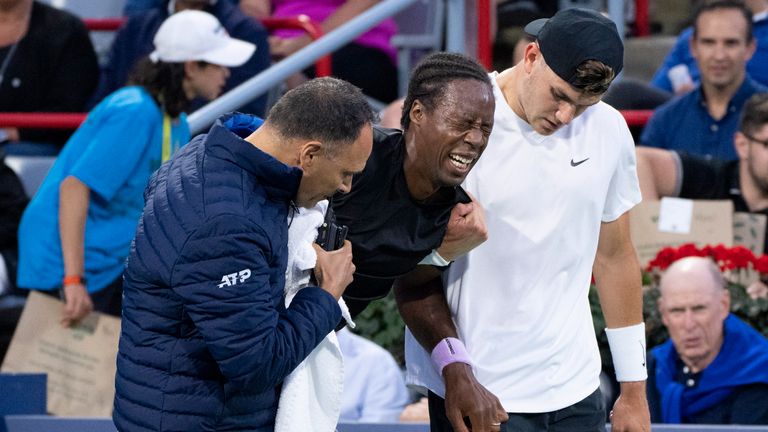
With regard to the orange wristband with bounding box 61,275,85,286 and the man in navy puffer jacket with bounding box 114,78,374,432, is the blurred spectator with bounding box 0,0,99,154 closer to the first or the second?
the orange wristband with bounding box 61,275,85,286

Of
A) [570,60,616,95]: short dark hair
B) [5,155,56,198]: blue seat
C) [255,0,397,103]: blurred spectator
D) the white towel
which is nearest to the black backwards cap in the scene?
[570,60,616,95]: short dark hair

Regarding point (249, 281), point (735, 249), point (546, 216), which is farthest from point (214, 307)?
point (735, 249)

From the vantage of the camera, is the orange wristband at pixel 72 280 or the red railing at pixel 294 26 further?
the red railing at pixel 294 26

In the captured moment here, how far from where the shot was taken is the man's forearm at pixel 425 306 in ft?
11.0

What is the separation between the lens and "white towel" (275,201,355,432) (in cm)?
290

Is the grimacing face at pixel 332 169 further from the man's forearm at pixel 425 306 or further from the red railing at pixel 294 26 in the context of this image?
A: the red railing at pixel 294 26

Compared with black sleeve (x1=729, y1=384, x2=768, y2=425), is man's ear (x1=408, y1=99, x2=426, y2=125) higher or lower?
higher

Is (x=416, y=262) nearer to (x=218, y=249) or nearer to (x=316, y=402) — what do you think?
(x=316, y=402)

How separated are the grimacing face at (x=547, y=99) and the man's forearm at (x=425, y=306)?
43 centimetres

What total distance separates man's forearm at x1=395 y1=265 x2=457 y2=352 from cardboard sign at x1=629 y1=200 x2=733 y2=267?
2.14 meters

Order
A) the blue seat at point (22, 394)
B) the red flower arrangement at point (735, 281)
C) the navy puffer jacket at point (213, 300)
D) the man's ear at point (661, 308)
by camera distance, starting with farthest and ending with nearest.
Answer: the red flower arrangement at point (735, 281) < the man's ear at point (661, 308) < the blue seat at point (22, 394) < the navy puffer jacket at point (213, 300)

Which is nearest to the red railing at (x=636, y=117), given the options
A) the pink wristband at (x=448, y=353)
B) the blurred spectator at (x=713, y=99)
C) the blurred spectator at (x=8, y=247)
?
the blurred spectator at (x=713, y=99)

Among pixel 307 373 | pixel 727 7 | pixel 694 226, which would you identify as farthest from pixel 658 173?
pixel 307 373

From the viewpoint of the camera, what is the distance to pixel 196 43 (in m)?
5.34
